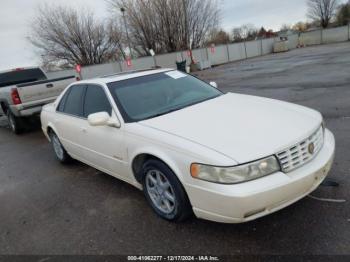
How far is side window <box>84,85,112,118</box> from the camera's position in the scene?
12.9 feet

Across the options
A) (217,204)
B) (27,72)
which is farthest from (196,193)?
(27,72)

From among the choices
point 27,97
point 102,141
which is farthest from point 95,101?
point 27,97

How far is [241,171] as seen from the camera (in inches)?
100

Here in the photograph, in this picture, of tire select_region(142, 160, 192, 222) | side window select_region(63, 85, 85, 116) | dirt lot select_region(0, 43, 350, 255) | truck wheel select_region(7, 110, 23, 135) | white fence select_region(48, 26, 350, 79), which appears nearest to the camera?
dirt lot select_region(0, 43, 350, 255)

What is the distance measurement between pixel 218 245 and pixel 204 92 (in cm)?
208

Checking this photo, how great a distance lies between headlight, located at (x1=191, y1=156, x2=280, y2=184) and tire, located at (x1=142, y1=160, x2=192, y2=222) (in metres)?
0.42

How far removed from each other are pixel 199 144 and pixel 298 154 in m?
0.85

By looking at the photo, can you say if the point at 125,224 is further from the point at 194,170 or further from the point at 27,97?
the point at 27,97

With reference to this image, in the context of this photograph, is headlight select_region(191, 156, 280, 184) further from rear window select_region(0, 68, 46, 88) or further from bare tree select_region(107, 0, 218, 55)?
bare tree select_region(107, 0, 218, 55)

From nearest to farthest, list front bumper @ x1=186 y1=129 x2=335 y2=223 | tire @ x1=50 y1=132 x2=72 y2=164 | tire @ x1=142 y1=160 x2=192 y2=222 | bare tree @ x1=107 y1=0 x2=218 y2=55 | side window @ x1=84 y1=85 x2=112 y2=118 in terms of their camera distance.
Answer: front bumper @ x1=186 y1=129 x2=335 y2=223 → tire @ x1=142 y1=160 x2=192 y2=222 → side window @ x1=84 y1=85 x2=112 y2=118 → tire @ x1=50 y1=132 x2=72 y2=164 → bare tree @ x1=107 y1=0 x2=218 y2=55

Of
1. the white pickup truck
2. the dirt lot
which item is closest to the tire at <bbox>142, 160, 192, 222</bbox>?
the dirt lot

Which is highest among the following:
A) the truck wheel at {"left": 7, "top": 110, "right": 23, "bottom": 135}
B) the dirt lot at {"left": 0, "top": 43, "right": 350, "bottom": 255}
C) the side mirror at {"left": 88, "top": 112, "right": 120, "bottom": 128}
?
the side mirror at {"left": 88, "top": 112, "right": 120, "bottom": 128}

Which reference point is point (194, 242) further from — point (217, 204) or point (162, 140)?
point (162, 140)

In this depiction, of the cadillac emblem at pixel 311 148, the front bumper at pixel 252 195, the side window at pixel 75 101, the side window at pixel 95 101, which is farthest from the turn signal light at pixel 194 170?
the side window at pixel 75 101
